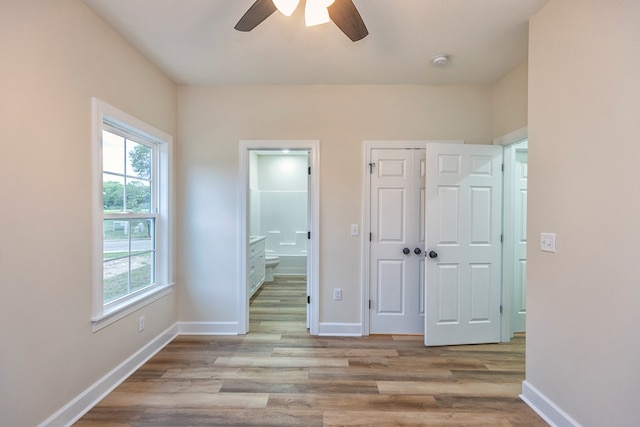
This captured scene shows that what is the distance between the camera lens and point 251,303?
3.98 meters

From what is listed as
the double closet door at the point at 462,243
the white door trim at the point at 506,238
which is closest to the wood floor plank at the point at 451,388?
the double closet door at the point at 462,243

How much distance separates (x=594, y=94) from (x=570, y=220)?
68cm

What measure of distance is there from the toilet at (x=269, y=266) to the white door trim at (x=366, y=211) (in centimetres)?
259

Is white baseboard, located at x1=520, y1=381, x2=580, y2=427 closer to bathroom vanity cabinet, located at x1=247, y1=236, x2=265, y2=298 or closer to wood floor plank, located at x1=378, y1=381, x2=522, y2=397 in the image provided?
wood floor plank, located at x1=378, y1=381, x2=522, y2=397

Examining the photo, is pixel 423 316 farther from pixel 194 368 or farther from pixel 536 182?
pixel 194 368

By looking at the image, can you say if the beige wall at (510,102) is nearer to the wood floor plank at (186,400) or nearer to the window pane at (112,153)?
the wood floor plank at (186,400)

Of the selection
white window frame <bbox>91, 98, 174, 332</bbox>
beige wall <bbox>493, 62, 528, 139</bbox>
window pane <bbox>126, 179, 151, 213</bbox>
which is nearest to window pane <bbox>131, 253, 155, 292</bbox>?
white window frame <bbox>91, 98, 174, 332</bbox>

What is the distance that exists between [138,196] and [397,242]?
2527mm

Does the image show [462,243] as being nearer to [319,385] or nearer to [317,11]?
[319,385]

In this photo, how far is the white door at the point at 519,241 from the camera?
299 cm

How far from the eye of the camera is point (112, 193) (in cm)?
216

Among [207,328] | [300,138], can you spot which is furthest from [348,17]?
[207,328]

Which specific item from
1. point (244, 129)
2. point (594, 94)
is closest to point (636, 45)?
point (594, 94)

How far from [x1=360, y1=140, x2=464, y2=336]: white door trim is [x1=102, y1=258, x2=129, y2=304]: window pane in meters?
2.15
